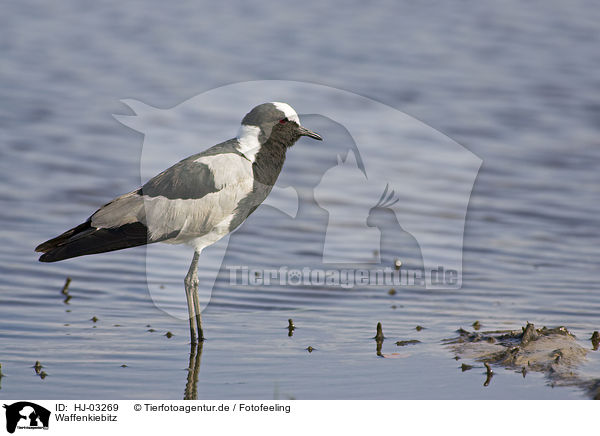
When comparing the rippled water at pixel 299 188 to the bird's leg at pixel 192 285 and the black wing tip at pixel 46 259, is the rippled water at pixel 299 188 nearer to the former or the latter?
the bird's leg at pixel 192 285

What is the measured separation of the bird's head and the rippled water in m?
1.35

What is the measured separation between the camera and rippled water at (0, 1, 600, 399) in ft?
20.0

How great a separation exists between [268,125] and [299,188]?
156 inches

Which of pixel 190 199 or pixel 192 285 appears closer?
pixel 190 199

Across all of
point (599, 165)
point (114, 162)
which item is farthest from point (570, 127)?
point (114, 162)

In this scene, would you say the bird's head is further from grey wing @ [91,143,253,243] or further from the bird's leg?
the bird's leg

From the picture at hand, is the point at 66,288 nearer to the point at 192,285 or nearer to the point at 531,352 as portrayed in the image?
the point at 192,285

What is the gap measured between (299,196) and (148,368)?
4622 millimetres

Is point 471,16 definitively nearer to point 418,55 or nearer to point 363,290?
point 418,55

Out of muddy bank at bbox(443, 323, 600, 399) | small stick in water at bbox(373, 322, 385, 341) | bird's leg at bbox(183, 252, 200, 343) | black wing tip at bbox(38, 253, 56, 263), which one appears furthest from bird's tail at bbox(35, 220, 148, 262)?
muddy bank at bbox(443, 323, 600, 399)
